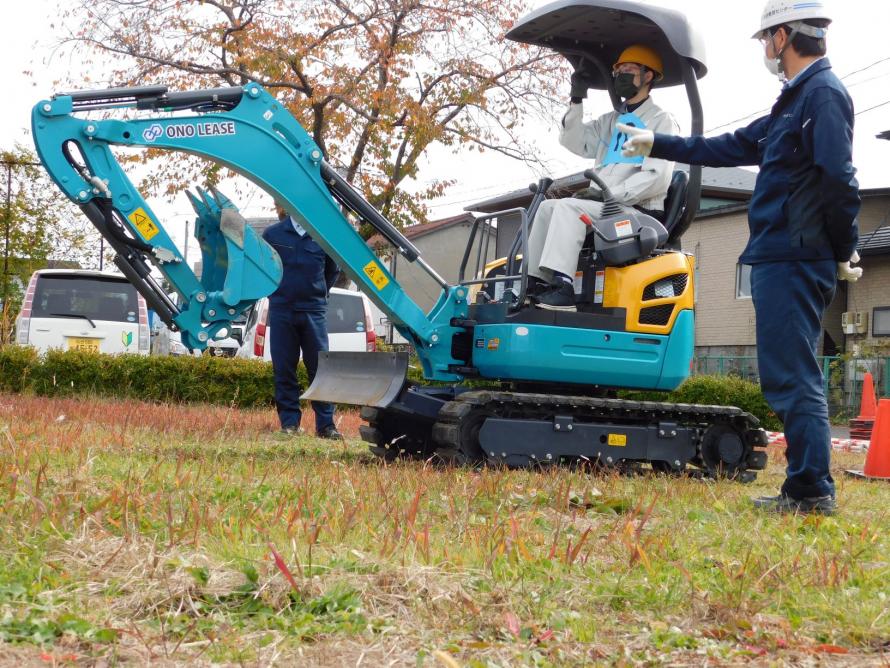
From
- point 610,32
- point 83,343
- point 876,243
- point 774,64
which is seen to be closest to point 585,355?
point 774,64

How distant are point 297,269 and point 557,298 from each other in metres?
2.81

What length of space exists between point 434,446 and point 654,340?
1.80 m

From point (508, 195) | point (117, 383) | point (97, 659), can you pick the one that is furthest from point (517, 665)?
point (508, 195)

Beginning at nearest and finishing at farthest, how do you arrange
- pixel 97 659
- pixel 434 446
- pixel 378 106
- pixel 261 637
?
pixel 97 659 < pixel 261 637 < pixel 434 446 < pixel 378 106

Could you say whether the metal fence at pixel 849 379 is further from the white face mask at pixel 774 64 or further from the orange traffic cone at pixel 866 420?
the white face mask at pixel 774 64

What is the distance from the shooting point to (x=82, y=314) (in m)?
15.4

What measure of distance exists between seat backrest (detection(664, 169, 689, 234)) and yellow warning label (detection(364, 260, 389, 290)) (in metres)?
2.00

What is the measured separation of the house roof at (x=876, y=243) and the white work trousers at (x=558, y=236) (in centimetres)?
→ 2165

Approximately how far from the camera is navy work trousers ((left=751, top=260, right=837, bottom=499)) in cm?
502

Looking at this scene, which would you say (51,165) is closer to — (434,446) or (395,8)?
(434,446)

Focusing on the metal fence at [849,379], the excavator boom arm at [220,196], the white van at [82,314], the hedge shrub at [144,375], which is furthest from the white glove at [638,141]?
the metal fence at [849,379]

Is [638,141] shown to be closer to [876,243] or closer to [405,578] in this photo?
[405,578]

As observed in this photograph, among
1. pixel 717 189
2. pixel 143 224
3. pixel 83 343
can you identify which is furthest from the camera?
pixel 717 189

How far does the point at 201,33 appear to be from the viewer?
19328 mm
